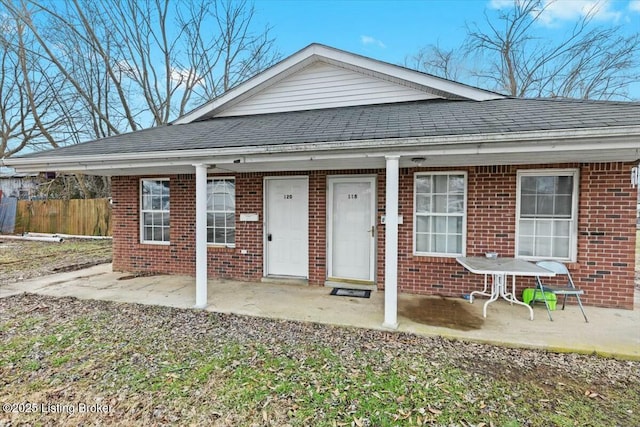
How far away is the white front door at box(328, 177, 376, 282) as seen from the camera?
6.41 metres

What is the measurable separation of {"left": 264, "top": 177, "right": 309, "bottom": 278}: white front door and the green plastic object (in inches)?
157

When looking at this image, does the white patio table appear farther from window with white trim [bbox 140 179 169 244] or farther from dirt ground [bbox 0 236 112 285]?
dirt ground [bbox 0 236 112 285]

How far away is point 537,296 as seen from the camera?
201 inches

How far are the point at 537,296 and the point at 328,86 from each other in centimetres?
574

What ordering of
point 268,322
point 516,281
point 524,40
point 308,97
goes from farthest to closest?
1. point 524,40
2. point 308,97
3. point 516,281
4. point 268,322

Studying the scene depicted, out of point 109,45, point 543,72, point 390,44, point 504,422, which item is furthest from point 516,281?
point 109,45

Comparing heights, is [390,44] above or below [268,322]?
above

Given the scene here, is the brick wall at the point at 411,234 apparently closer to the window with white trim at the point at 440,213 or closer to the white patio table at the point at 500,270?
the window with white trim at the point at 440,213

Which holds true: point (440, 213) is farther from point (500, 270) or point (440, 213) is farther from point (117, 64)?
point (117, 64)

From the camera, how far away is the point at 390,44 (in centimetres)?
1666

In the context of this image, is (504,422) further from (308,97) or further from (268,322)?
(308,97)

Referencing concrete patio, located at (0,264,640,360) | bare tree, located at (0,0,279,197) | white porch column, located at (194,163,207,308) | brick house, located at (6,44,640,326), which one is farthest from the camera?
bare tree, located at (0,0,279,197)

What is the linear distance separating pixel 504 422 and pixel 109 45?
2205 centimetres

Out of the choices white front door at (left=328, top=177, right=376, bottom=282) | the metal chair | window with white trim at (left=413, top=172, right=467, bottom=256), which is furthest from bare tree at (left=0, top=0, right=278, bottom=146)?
the metal chair
